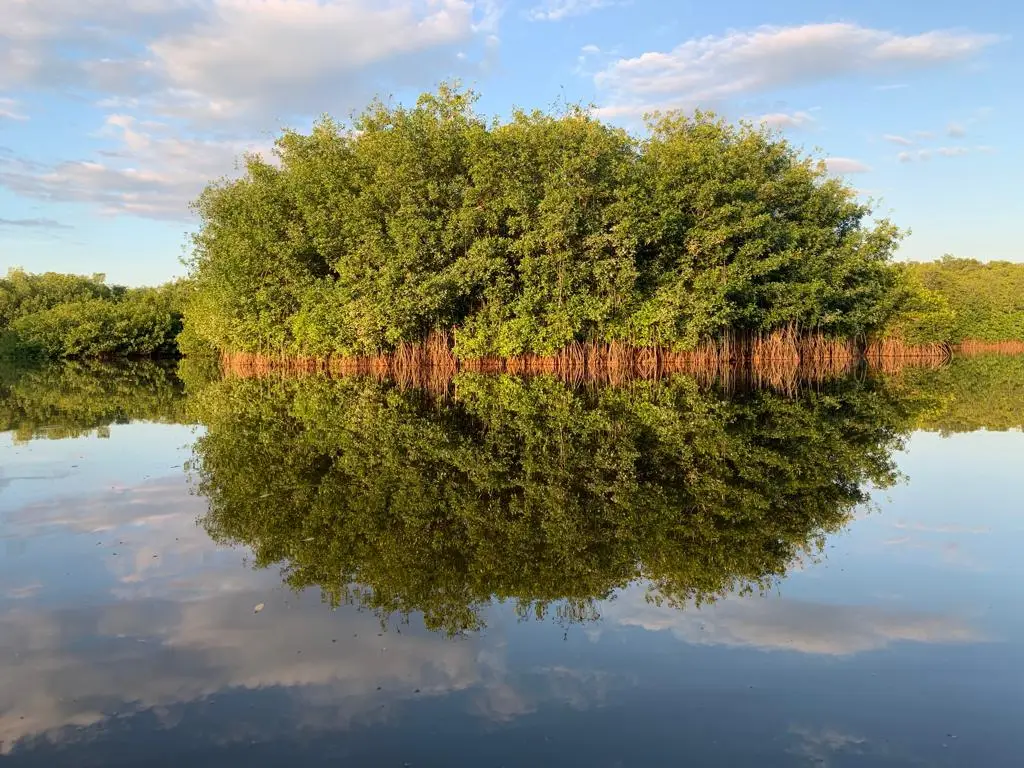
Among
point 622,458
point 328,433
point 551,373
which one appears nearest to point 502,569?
point 622,458

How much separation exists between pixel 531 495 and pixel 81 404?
1632 centimetres

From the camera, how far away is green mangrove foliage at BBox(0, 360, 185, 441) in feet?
47.8

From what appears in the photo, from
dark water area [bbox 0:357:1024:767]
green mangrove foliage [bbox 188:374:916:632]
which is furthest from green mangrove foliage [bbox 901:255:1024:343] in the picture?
dark water area [bbox 0:357:1024:767]

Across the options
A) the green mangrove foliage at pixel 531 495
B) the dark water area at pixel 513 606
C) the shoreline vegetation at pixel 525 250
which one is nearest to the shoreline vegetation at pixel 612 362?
the shoreline vegetation at pixel 525 250

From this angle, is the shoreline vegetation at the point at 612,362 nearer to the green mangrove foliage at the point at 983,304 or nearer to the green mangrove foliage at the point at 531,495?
the green mangrove foliage at the point at 531,495

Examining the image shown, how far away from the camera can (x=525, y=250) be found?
90.5 ft

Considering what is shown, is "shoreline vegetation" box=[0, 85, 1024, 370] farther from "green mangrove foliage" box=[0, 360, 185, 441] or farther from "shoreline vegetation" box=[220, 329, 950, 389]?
"green mangrove foliage" box=[0, 360, 185, 441]

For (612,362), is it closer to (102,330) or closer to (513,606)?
(513,606)

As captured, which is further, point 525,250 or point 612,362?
point 612,362

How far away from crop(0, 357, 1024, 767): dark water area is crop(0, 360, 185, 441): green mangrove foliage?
4.03 metres

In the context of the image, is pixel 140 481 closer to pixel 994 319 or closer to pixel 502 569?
pixel 502 569

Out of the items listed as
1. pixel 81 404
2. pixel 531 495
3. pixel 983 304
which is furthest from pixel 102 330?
pixel 983 304

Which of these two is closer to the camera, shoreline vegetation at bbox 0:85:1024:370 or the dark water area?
the dark water area

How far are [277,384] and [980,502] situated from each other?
2139 cm
